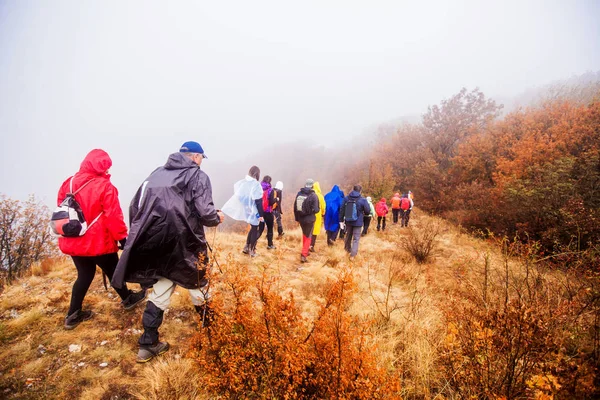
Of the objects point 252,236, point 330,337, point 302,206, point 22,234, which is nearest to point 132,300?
point 252,236

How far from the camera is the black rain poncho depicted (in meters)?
2.30

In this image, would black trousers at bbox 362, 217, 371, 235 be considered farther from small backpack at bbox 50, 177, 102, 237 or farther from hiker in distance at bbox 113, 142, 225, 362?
small backpack at bbox 50, 177, 102, 237

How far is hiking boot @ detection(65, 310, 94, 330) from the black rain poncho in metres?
1.32

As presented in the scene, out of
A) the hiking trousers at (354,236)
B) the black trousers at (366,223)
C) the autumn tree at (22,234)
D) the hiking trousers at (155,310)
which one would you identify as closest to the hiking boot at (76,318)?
the hiking trousers at (155,310)

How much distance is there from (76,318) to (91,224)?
1.32 metres

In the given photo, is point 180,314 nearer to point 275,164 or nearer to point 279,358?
point 279,358

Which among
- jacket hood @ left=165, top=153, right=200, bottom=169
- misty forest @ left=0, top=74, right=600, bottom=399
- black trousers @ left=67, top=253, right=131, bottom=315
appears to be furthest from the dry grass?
jacket hood @ left=165, top=153, right=200, bottom=169

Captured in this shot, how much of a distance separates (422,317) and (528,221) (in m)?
7.95

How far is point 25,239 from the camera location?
928cm

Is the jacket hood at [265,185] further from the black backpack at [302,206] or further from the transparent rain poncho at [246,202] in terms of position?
the black backpack at [302,206]

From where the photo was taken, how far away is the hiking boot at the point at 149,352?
2.42 meters

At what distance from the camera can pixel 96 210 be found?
109 inches

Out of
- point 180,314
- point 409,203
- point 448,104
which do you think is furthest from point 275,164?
point 180,314

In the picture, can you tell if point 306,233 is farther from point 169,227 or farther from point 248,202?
point 169,227
